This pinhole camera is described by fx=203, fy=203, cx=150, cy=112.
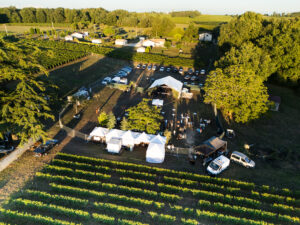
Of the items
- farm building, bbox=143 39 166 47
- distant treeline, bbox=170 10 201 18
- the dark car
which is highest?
distant treeline, bbox=170 10 201 18

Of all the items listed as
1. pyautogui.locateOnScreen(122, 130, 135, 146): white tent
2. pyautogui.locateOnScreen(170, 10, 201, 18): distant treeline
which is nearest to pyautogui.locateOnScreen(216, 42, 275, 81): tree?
pyautogui.locateOnScreen(122, 130, 135, 146): white tent

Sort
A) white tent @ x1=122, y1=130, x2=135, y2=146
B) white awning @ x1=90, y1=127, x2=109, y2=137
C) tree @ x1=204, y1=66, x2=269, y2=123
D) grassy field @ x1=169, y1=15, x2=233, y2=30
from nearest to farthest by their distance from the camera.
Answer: white tent @ x1=122, y1=130, x2=135, y2=146 → white awning @ x1=90, y1=127, x2=109, y2=137 → tree @ x1=204, y1=66, x2=269, y2=123 → grassy field @ x1=169, y1=15, x2=233, y2=30

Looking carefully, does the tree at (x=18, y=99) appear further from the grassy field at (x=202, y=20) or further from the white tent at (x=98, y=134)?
the grassy field at (x=202, y=20)

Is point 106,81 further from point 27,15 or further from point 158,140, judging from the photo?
point 27,15

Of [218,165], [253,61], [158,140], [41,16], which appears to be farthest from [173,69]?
[41,16]

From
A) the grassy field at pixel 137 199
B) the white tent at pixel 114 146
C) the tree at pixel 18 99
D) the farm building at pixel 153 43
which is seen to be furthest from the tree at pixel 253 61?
the farm building at pixel 153 43

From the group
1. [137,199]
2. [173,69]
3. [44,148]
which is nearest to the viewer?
[137,199]

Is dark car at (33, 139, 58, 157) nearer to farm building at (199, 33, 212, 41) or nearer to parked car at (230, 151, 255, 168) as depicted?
parked car at (230, 151, 255, 168)
